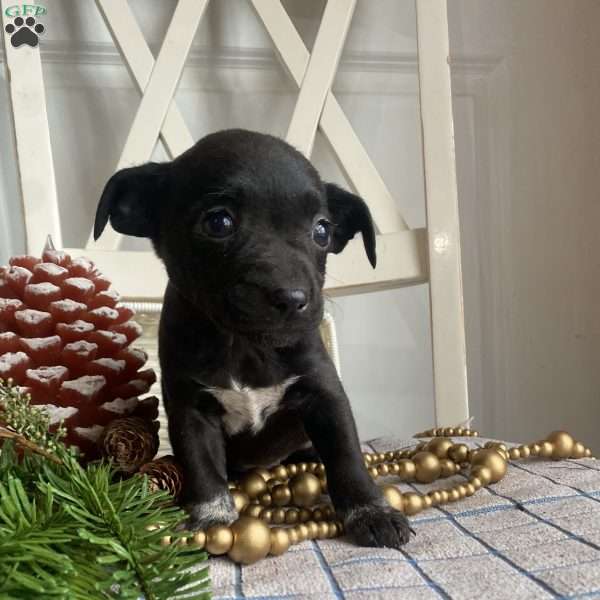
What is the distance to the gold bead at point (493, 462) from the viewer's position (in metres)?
0.86

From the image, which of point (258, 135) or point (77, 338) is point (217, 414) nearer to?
point (77, 338)

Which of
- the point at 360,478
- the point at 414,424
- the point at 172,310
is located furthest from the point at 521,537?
the point at 414,424

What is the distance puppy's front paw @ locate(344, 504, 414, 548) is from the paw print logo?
105cm

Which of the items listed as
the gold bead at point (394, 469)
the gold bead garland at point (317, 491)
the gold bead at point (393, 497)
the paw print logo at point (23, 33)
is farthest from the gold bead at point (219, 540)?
the paw print logo at point (23, 33)

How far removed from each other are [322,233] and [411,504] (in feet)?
1.10

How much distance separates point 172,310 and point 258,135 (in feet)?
0.81

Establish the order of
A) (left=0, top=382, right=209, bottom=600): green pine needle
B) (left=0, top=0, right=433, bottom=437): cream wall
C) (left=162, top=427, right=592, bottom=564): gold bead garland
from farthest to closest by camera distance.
Result: (left=0, top=0, right=433, bottom=437): cream wall < (left=162, top=427, right=592, bottom=564): gold bead garland < (left=0, top=382, right=209, bottom=600): green pine needle

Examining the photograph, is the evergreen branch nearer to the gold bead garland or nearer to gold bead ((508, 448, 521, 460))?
the gold bead garland

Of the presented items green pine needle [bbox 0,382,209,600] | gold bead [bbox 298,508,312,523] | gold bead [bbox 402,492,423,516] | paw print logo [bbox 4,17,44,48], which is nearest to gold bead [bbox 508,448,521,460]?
gold bead [bbox 402,492,423,516]

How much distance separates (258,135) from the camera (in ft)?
2.74

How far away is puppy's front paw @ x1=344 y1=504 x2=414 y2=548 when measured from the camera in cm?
70

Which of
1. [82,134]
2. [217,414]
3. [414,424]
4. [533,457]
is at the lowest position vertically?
[414,424]

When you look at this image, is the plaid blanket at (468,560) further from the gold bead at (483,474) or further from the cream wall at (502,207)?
the cream wall at (502,207)

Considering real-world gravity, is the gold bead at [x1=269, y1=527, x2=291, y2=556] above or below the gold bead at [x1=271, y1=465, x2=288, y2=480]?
below
